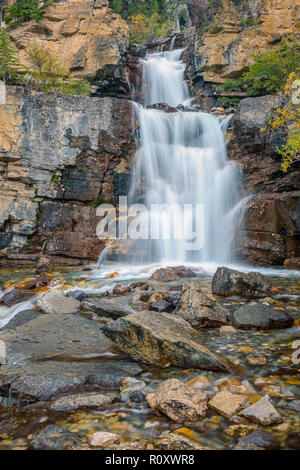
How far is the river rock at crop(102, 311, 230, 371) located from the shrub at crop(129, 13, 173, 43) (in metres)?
33.3

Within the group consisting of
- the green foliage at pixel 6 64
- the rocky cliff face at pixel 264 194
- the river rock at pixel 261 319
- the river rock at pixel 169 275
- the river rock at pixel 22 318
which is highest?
the green foliage at pixel 6 64

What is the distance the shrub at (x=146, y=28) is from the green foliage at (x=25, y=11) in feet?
42.6

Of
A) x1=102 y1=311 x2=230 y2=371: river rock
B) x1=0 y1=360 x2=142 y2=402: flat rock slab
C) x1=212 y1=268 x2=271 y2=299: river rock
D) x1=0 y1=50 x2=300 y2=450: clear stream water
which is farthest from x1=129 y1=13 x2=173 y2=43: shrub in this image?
x1=0 y1=360 x2=142 y2=402: flat rock slab

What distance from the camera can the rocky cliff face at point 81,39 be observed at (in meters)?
19.2

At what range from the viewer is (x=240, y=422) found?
2.61 metres

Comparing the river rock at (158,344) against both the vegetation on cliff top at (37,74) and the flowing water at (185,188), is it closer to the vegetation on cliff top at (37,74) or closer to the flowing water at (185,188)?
the flowing water at (185,188)

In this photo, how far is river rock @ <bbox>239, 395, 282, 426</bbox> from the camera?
2588 mm

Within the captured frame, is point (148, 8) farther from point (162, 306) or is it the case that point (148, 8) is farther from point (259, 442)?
point (259, 442)

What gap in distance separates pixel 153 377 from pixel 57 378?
42.3 inches

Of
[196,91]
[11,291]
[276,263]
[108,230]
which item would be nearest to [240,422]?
[11,291]

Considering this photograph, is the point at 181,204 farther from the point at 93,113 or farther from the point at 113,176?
the point at 93,113

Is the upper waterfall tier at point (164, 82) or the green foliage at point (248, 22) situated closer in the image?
the green foliage at point (248, 22)

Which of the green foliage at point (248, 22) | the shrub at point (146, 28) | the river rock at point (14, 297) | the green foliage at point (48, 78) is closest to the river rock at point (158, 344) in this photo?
the river rock at point (14, 297)

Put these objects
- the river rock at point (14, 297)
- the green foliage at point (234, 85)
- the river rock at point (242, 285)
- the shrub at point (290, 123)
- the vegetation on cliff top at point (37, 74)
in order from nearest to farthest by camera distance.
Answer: the river rock at point (242, 285), the river rock at point (14, 297), the shrub at point (290, 123), the vegetation on cliff top at point (37, 74), the green foliage at point (234, 85)
